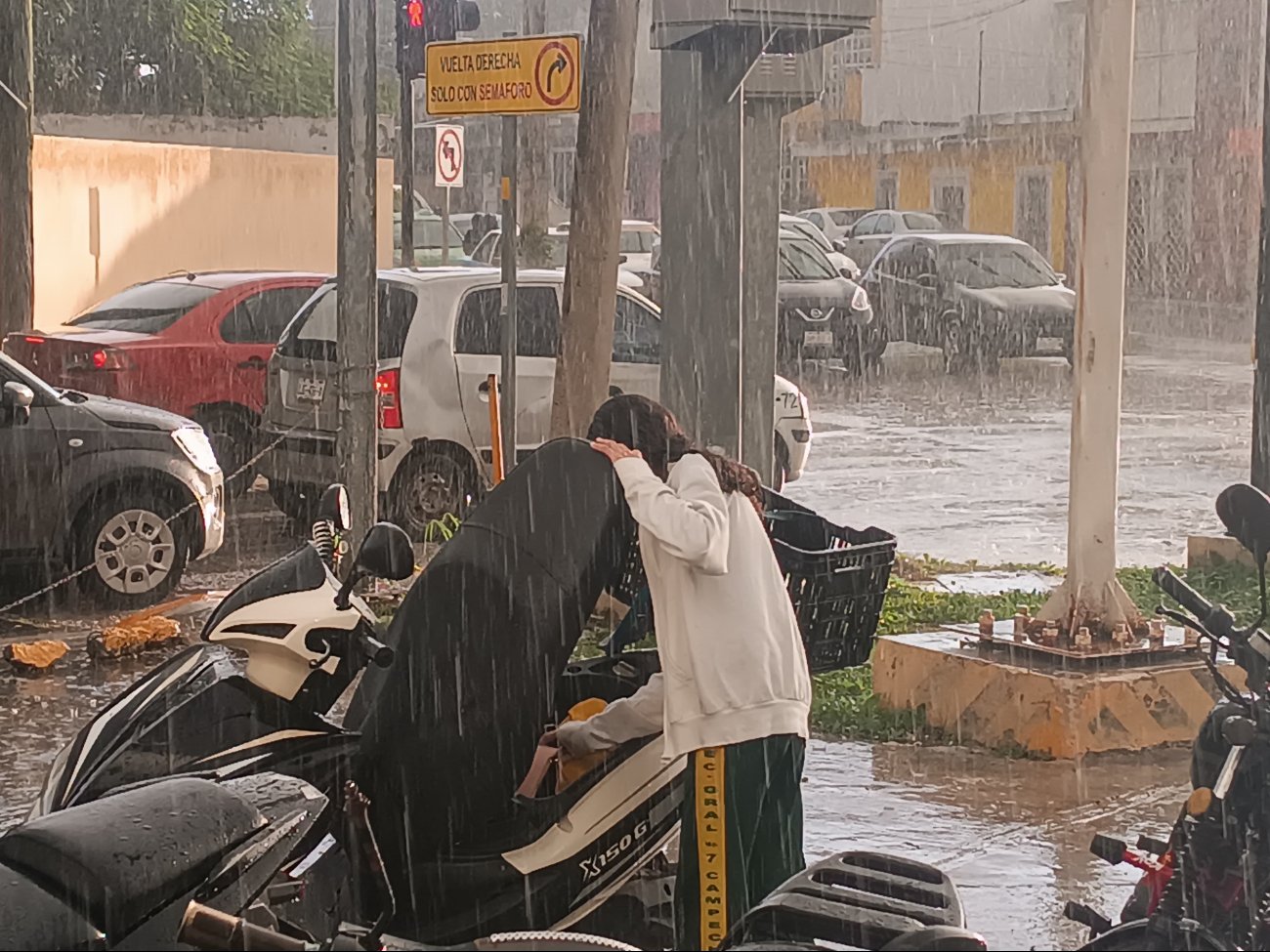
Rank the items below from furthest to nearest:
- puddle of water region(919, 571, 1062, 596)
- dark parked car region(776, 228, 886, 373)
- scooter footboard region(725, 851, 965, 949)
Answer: dark parked car region(776, 228, 886, 373) < puddle of water region(919, 571, 1062, 596) < scooter footboard region(725, 851, 965, 949)

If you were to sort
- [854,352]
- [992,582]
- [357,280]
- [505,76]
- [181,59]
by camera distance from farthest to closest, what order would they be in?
1. [181,59]
2. [854,352]
3. [992,582]
4. [357,280]
5. [505,76]

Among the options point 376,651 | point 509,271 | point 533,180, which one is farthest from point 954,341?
point 376,651

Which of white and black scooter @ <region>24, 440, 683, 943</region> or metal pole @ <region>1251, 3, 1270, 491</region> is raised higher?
metal pole @ <region>1251, 3, 1270, 491</region>

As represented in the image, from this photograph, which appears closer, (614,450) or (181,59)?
(614,450)

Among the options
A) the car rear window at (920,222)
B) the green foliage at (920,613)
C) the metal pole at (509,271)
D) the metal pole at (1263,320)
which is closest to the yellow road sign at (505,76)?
the metal pole at (509,271)

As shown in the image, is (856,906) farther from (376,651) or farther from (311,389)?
(311,389)

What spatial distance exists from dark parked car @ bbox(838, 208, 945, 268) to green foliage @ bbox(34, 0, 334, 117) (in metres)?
8.56

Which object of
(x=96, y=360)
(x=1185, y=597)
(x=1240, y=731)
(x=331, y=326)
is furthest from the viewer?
(x=96, y=360)

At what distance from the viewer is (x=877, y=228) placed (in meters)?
34.5

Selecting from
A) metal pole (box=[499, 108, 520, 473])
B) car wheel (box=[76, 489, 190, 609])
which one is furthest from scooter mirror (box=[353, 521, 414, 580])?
car wheel (box=[76, 489, 190, 609])

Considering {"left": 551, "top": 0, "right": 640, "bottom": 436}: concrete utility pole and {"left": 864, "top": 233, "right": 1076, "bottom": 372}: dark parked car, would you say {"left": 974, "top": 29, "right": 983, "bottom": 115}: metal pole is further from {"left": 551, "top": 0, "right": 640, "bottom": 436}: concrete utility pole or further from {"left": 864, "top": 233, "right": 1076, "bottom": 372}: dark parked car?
{"left": 551, "top": 0, "right": 640, "bottom": 436}: concrete utility pole

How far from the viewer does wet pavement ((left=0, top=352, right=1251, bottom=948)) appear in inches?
249

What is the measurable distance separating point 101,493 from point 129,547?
1.03 feet

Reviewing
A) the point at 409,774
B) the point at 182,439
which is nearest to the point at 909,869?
the point at 409,774
